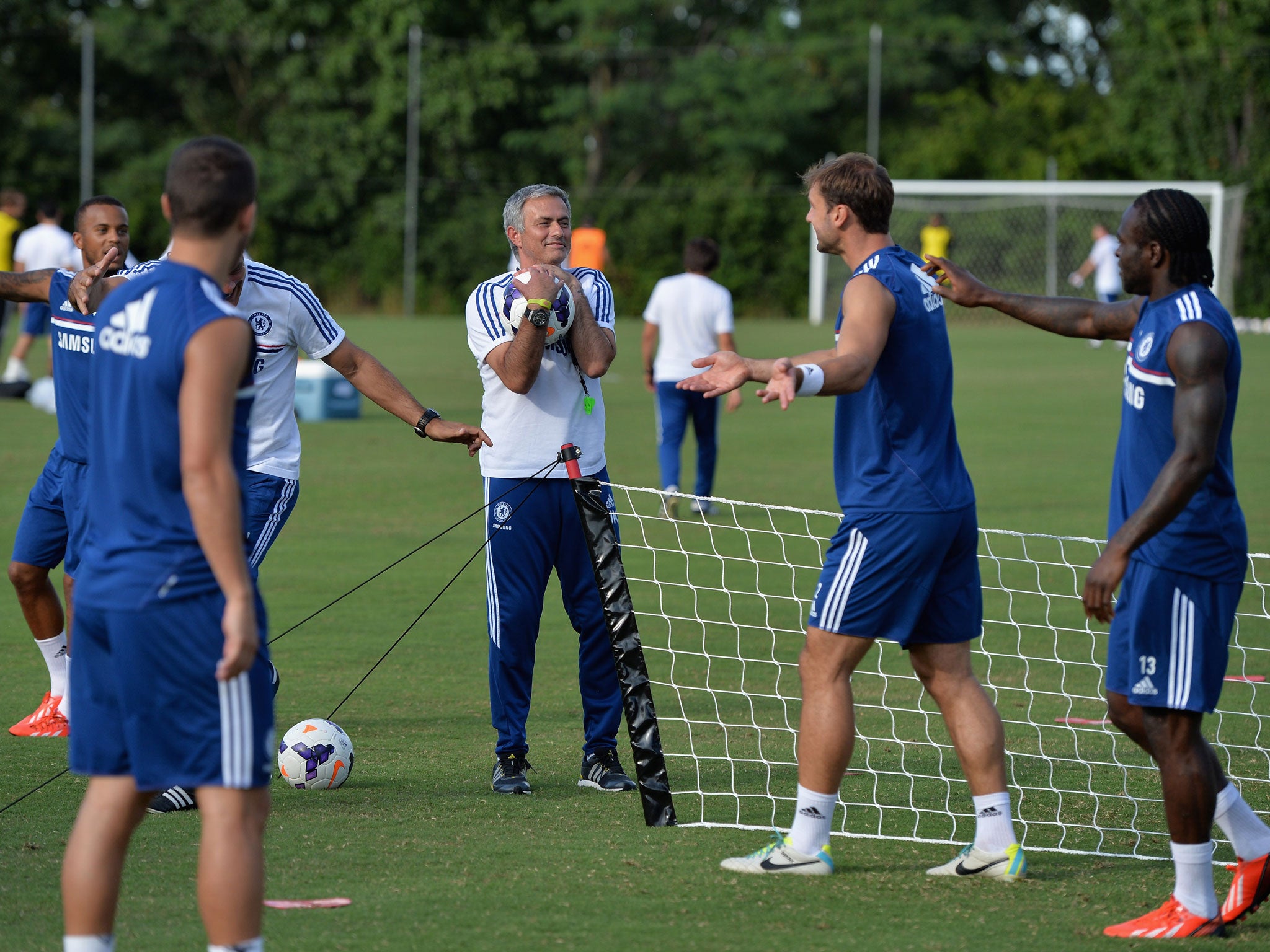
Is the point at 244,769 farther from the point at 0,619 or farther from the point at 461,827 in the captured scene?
the point at 0,619

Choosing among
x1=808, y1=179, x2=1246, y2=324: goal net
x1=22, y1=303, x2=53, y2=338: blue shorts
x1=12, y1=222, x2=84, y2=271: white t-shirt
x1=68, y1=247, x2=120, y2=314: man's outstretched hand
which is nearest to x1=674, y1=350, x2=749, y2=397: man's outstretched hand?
x1=68, y1=247, x2=120, y2=314: man's outstretched hand

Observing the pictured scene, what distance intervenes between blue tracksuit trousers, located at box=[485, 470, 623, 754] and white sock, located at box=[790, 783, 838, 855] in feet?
3.61

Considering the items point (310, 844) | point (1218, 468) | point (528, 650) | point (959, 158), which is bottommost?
point (310, 844)

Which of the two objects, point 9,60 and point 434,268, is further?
point 9,60

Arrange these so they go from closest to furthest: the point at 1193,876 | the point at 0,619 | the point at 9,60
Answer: the point at 1193,876
the point at 0,619
the point at 9,60

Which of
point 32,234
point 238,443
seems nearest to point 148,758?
point 238,443

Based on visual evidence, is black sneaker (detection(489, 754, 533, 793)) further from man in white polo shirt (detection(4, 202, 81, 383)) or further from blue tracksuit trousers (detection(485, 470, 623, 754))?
man in white polo shirt (detection(4, 202, 81, 383))

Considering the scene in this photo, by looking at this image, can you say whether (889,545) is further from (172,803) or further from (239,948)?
(172,803)

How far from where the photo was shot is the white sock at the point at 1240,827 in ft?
14.3

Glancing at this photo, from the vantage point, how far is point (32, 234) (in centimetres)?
2006

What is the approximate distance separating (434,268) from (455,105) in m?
4.91

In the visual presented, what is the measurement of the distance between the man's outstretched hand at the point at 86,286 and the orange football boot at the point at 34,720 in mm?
1789

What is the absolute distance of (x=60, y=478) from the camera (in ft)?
19.5

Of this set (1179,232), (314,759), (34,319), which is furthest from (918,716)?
(34,319)
